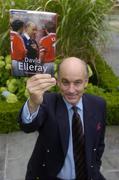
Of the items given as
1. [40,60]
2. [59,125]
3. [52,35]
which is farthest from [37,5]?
[59,125]

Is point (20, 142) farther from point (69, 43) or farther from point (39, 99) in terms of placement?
point (39, 99)

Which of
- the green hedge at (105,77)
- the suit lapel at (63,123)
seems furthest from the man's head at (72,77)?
the green hedge at (105,77)

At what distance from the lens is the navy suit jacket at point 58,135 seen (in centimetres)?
309

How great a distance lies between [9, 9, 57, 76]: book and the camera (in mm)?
4582

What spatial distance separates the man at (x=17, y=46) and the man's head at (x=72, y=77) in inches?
68.1

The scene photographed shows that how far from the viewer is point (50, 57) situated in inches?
197

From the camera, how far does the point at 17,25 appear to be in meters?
4.79

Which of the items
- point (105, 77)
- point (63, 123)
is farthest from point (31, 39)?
point (63, 123)

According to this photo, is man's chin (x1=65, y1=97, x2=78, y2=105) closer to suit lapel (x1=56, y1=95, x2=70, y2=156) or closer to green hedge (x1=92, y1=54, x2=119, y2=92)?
suit lapel (x1=56, y1=95, x2=70, y2=156)

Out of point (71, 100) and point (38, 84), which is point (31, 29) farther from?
point (38, 84)

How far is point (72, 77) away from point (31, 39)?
1.96 meters

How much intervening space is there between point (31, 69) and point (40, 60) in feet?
1.10

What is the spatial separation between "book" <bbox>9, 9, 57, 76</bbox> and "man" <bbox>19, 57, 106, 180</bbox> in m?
1.25

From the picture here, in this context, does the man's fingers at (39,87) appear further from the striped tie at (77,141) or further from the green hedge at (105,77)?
the green hedge at (105,77)
